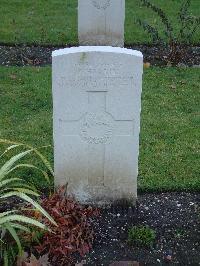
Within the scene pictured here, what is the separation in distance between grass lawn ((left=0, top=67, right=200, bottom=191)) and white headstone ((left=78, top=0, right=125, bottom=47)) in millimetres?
1171

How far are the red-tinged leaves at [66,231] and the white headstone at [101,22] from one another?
487 centimetres

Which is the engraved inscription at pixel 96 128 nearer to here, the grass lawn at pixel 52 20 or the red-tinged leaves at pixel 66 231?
the red-tinged leaves at pixel 66 231

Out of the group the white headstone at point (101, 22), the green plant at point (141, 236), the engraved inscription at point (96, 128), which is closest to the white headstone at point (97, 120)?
the engraved inscription at point (96, 128)

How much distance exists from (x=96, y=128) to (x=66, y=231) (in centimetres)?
86

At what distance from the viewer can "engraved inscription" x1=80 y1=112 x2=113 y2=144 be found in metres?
4.44

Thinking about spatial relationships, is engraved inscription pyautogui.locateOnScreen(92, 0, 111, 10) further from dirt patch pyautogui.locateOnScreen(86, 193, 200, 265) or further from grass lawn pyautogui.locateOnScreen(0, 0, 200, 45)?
dirt patch pyautogui.locateOnScreen(86, 193, 200, 265)

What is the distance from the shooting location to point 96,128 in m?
4.48

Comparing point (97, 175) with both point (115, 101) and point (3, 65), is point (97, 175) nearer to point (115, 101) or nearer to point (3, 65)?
point (115, 101)

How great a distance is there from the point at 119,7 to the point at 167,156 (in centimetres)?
383

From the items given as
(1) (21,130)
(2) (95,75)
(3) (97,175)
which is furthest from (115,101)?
(1) (21,130)

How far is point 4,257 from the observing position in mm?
3953

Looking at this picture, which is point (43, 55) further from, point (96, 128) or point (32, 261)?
point (32, 261)

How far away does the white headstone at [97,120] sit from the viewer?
14.0ft

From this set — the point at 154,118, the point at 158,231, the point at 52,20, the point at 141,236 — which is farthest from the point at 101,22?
the point at 141,236
